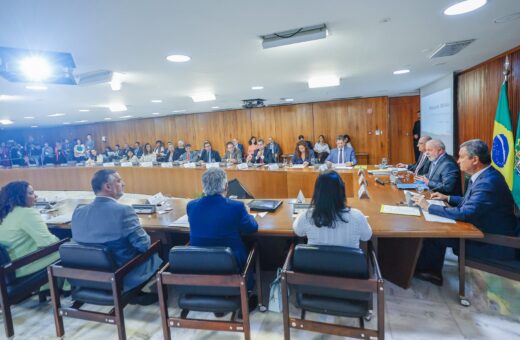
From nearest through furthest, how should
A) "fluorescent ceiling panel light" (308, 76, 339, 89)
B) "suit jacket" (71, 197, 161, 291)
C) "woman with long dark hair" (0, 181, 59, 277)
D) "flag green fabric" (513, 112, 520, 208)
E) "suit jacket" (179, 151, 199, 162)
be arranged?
1. "suit jacket" (71, 197, 161, 291)
2. "woman with long dark hair" (0, 181, 59, 277)
3. "flag green fabric" (513, 112, 520, 208)
4. "fluorescent ceiling panel light" (308, 76, 339, 89)
5. "suit jacket" (179, 151, 199, 162)

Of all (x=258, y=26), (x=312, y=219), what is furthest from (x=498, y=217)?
(x=258, y=26)

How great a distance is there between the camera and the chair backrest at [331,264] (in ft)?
4.56

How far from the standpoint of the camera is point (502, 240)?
172cm

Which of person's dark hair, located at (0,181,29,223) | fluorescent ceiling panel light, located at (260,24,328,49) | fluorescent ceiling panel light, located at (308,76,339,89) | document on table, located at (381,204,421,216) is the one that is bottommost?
document on table, located at (381,204,421,216)

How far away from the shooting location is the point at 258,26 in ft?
6.43

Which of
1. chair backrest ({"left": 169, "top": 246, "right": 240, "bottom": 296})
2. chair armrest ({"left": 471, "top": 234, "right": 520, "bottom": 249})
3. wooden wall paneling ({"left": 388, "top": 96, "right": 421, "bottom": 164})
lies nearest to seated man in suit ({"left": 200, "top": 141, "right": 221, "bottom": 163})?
wooden wall paneling ({"left": 388, "top": 96, "right": 421, "bottom": 164})

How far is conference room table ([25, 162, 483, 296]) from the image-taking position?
1.75m

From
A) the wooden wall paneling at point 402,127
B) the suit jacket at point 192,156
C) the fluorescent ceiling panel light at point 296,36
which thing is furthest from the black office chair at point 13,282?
the wooden wall paneling at point 402,127

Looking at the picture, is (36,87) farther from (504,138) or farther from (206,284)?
(504,138)

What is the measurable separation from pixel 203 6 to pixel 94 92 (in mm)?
3602

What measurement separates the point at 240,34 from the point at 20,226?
209 centimetres

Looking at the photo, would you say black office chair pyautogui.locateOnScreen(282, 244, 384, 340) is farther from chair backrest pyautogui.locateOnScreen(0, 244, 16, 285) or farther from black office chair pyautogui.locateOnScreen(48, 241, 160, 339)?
chair backrest pyautogui.locateOnScreen(0, 244, 16, 285)

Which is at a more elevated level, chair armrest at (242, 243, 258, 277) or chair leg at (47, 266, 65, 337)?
chair armrest at (242, 243, 258, 277)

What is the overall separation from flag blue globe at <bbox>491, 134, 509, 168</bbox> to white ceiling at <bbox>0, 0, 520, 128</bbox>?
0.98m
